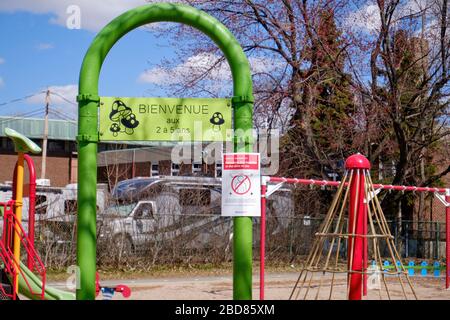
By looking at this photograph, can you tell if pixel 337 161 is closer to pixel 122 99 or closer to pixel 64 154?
pixel 122 99

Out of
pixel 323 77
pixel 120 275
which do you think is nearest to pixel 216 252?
pixel 120 275

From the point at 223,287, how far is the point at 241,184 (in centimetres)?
852

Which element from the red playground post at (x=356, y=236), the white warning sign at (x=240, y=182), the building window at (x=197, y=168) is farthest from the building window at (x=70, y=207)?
the red playground post at (x=356, y=236)

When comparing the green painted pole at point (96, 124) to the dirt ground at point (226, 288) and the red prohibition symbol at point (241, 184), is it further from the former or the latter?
the dirt ground at point (226, 288)

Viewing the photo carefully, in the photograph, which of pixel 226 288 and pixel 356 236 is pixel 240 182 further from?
pixel 226 288

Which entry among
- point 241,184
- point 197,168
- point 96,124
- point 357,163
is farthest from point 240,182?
point 197,168

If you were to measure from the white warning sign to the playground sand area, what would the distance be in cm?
584

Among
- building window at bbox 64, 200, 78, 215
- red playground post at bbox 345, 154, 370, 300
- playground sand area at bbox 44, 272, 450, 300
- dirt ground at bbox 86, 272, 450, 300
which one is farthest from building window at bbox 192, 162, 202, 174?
red playground post at bbox 345, 154, 370, 300

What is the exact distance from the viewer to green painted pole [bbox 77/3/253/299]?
7566 millimetres

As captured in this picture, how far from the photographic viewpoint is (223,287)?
15531 millimetres

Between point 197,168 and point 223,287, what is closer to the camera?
point 223,287

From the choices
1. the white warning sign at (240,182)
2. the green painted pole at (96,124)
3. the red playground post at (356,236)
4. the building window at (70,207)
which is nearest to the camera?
the red playground post at (356,236)

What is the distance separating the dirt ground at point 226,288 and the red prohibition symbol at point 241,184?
6.16m

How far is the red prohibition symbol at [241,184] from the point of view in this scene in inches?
292
